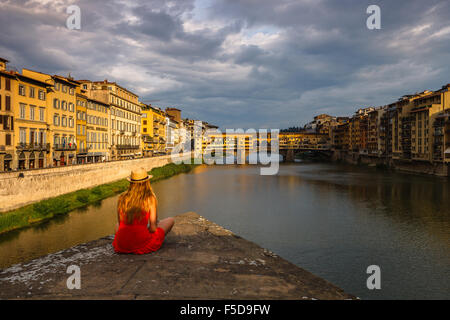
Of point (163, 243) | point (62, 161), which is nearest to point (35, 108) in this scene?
point (62, 161)

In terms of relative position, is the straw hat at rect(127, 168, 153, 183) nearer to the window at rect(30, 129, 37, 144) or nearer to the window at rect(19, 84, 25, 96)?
the window at rect(19, 84, 25, 96)

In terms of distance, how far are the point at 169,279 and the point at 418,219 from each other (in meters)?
26.4

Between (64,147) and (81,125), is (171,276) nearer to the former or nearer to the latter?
(64,147)

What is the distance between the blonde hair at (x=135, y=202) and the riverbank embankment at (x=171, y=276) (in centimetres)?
64

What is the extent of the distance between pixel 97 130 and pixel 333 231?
4206 centimetres

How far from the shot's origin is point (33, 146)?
34.6 meters

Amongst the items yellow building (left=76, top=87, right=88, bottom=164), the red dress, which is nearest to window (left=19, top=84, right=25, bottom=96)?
yellow building (left=76, top=87, right=88, bottom=164)

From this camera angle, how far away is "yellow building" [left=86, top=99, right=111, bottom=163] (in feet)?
160

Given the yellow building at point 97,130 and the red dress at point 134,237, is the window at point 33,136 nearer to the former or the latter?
the yellow building at point 97,130

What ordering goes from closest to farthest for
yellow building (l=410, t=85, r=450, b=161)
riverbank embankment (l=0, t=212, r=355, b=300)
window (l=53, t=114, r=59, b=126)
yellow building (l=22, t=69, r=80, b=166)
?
riverbank embankment (l=0, t=212, r=355, b=300) < yellow building (l=22, t=69, r=80, b=166) < window (l=53, t=114, r=59, b=126) < yellow building (l=410, t=85, r=450, b=161)

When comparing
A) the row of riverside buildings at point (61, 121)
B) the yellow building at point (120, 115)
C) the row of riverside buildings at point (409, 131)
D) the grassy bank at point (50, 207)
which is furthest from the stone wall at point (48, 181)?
the row of riverside buildings at point (409, 131)

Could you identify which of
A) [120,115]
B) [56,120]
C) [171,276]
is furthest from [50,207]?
[120,115]

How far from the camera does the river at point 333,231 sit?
14422mm
